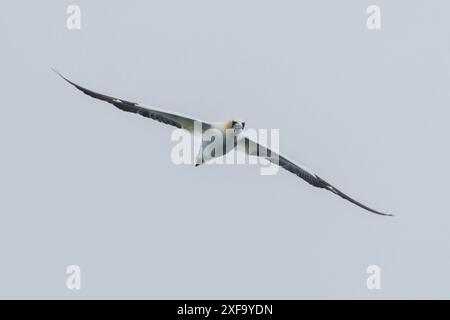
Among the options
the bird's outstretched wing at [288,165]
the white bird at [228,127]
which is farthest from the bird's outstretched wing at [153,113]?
the bird's outstretched wing at [288,165]

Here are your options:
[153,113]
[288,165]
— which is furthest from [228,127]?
[288,165]

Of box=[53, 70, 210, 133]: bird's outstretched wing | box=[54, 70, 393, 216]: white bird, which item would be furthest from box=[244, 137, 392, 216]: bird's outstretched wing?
box=[53, 70, 210, 133]: bird's outstretched wing

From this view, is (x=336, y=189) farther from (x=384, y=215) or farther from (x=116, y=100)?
(x=116, y=100)

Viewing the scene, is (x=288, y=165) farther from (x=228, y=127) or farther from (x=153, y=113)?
(x=153, y=113)

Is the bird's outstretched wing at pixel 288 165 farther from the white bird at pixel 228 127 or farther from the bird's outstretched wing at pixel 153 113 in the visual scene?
the bird's outstretched wing at pixel 153 113

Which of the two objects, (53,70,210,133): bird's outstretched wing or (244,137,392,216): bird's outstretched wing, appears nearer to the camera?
(53,70,210,133): bird's outstretched wing

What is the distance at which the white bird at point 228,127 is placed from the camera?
1399 inches

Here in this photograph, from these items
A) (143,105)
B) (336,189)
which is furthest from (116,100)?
(336,189)

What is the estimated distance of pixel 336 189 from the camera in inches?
1522

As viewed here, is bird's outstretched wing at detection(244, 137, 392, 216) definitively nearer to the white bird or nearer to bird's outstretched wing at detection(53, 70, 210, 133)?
the white bird

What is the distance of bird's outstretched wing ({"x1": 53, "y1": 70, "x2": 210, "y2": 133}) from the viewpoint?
3525 cm

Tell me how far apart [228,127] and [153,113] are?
106 inches

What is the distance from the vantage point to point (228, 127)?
119 ft

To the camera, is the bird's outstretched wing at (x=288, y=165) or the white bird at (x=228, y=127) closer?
the white bird at (x=228, y=127)
